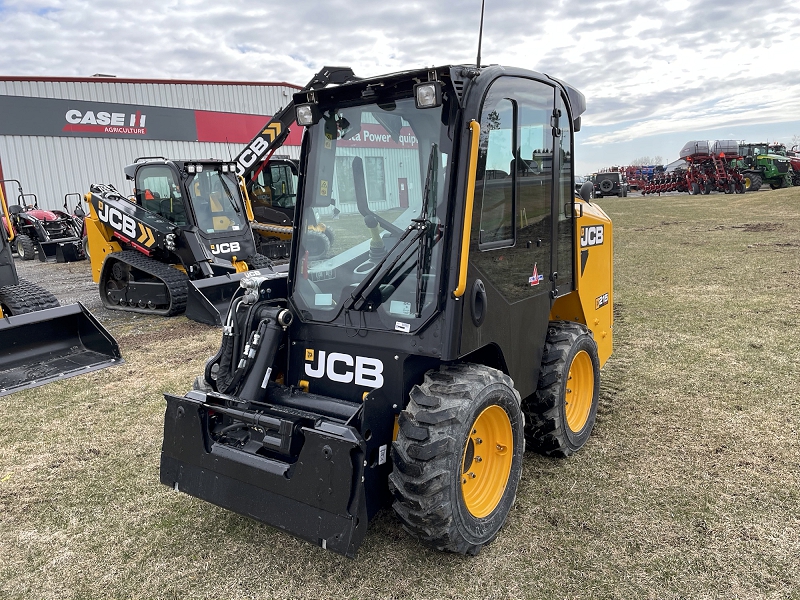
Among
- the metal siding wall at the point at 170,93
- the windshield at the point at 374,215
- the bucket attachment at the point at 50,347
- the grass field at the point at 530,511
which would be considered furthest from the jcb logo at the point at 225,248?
the metal siding wall at the point at 170,93

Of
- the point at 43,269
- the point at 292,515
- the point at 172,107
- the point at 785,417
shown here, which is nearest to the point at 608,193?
the point at 172,107

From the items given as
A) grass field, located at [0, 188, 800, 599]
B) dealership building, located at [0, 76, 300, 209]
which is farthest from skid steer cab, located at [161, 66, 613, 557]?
dealership building, located at [0, 76, 300, 209]

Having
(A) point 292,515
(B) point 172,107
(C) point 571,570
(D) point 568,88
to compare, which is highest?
(B) point 172,107

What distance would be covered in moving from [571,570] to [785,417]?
2571mm

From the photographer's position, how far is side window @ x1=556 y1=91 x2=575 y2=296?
378cm

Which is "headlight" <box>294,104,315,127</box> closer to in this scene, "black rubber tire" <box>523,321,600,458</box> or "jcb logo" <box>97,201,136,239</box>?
"black rubber tire" <box>523,321,600,458</box>

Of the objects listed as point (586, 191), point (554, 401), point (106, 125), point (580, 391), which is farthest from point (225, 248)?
point (106, 125)

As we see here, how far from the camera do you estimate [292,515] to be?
2.73 m

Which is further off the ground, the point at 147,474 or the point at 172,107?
the point at 172,107

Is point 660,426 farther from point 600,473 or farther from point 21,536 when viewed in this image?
point 21,536

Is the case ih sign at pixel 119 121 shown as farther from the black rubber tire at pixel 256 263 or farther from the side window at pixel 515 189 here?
the side window at pixel 515 189

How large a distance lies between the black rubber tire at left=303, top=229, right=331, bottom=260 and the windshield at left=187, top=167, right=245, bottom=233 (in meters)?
6.65

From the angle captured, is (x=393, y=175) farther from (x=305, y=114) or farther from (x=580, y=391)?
(x=580, y=391)

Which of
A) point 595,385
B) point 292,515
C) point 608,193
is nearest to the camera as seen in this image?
point 292,515
